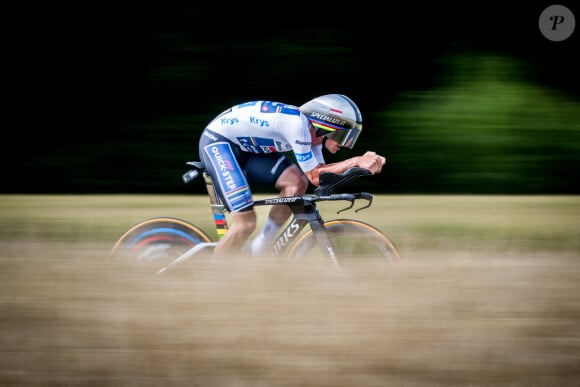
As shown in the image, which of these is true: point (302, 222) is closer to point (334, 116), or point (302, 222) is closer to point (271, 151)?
point (271, 151)

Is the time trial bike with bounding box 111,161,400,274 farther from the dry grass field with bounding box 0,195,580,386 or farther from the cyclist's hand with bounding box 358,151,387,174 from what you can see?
the dry grass field with bounding box 0,195,580,386

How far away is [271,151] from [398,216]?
355cm

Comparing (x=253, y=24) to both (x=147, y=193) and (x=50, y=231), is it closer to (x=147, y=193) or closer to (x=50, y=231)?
(x=147, y=193)

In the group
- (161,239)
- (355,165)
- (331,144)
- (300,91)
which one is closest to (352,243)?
(355,165)

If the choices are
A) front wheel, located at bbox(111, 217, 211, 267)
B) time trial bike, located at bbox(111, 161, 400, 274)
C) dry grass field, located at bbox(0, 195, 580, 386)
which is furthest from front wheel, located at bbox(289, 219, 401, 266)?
front wheel, located at bbox(111, 217, 211, 267)

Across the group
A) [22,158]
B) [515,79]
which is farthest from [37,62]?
[515,79]

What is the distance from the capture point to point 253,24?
1172 cm

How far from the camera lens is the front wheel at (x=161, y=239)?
5.56 meters

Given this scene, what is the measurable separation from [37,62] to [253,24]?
340 cm

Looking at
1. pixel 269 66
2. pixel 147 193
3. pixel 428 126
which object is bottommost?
pixel 147 193

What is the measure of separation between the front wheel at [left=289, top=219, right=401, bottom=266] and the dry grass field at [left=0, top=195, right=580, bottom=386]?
230mm

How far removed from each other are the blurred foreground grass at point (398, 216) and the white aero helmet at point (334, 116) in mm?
1674

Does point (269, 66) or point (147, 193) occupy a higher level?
point (269, 66)

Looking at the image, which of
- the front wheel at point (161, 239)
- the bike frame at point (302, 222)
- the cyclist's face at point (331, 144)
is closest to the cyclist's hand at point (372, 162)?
the bike frame at point (302, 222)
